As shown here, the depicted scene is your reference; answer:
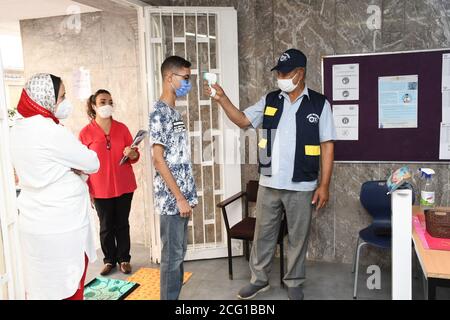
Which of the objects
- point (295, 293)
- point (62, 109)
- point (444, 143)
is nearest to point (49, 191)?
point (62, 109)

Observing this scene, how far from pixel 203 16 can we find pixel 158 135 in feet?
5.02

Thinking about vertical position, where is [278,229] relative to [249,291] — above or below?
above

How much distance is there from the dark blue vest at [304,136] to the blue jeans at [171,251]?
0.76 meters

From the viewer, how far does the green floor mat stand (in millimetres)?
2635

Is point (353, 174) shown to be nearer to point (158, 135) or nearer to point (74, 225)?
point (158, 135)

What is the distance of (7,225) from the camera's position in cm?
179

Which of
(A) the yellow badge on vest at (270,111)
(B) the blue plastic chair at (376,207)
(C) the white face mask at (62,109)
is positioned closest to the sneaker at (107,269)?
(C) the white face mask at (62,109)

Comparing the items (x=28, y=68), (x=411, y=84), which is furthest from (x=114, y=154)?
(x=411, y=84)

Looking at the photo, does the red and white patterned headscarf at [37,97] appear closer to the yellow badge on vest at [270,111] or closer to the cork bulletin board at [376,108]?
the yellow badge on vest at [270,111]

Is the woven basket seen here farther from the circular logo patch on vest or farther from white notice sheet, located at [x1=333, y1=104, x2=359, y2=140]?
white notice sheet, located at [x1=333, y1=104, x2=359, y2=140]

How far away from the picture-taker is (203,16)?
3.16 m

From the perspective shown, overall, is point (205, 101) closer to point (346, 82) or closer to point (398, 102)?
point (346, 82)

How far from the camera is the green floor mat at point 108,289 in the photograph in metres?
2.63

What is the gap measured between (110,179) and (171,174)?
1019 millimetres
